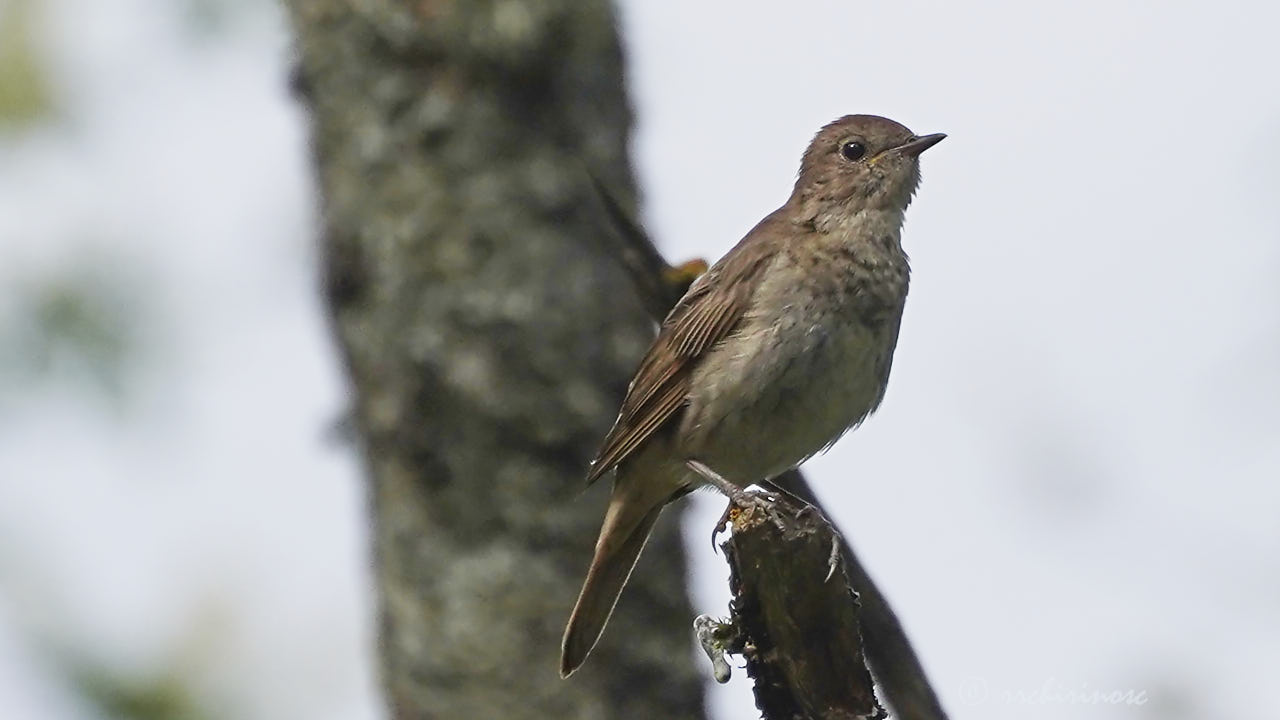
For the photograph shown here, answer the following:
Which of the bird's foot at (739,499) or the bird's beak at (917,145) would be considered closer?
the bird's foot at (739,499)

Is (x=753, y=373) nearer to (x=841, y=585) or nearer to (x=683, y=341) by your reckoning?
(x=683, y=341)

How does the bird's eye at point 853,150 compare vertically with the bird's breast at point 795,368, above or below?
above

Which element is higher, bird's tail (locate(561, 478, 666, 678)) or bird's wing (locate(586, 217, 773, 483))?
bird's wing (locate(586, 217, 773, 483))

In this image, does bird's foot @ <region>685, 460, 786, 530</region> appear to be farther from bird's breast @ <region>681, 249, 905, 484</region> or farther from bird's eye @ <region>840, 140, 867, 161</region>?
bird's eye @ <region>840, 140, 867, 161</region>

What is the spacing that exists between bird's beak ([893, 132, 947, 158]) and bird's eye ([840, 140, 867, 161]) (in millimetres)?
130

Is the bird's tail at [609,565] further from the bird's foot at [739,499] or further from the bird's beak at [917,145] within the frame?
the bird's beak at [917,145]

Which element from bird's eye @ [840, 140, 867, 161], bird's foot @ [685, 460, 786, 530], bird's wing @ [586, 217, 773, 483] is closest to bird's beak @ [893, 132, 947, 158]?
bird's eye @ [840, 140, 867, 161]

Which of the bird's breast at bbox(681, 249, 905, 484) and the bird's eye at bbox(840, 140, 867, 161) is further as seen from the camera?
the bird's eye at bbox(840, 140, 867, 161)

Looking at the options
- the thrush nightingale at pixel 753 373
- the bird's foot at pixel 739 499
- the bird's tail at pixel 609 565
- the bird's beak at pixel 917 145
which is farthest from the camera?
the bird's beak at pixel 917 145

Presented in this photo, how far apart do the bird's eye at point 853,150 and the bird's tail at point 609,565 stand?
1.56 m

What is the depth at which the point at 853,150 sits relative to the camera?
632 cm

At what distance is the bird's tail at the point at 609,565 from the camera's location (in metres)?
5.07

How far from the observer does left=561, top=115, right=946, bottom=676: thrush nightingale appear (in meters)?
5.35

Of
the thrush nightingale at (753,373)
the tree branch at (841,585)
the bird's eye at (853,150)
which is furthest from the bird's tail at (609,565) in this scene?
the bird's eye at (853,150)
